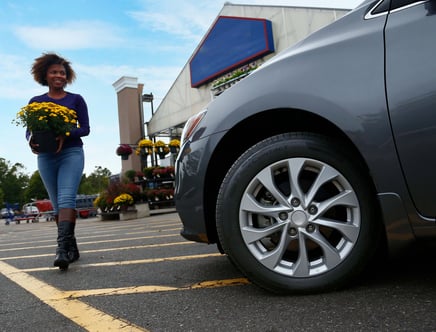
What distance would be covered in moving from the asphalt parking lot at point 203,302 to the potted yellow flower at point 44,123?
3.32 ft

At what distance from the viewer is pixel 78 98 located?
132 inches

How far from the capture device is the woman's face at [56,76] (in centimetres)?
320

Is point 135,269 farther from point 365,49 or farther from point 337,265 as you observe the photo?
point 365,49

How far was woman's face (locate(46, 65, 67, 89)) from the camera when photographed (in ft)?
10.5

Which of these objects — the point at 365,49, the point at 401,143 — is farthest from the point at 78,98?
the point at 401,143

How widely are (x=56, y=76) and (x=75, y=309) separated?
209cm

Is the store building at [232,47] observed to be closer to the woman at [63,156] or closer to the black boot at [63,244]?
the woman at [63,156]

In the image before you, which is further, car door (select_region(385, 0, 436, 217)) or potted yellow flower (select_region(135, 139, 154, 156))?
potted yellow flower (select_region(135, 139, 154, 156))

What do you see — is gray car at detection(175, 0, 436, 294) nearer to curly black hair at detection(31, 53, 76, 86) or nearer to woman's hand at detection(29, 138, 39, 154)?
woman's hand at detection(29, 138, 39, 154)

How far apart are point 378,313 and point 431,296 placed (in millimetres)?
298

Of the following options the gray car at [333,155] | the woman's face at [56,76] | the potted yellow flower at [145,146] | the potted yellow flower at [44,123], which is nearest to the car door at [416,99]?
the gray car at [333,155]

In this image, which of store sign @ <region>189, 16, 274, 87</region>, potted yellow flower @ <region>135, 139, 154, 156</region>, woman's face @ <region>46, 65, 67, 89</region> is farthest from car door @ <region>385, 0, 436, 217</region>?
store sign @ <region>189, 16, 274, 87</region>

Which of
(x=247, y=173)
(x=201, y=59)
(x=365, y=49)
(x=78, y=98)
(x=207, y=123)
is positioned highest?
(x=201, y=59)

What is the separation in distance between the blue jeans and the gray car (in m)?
1.53
